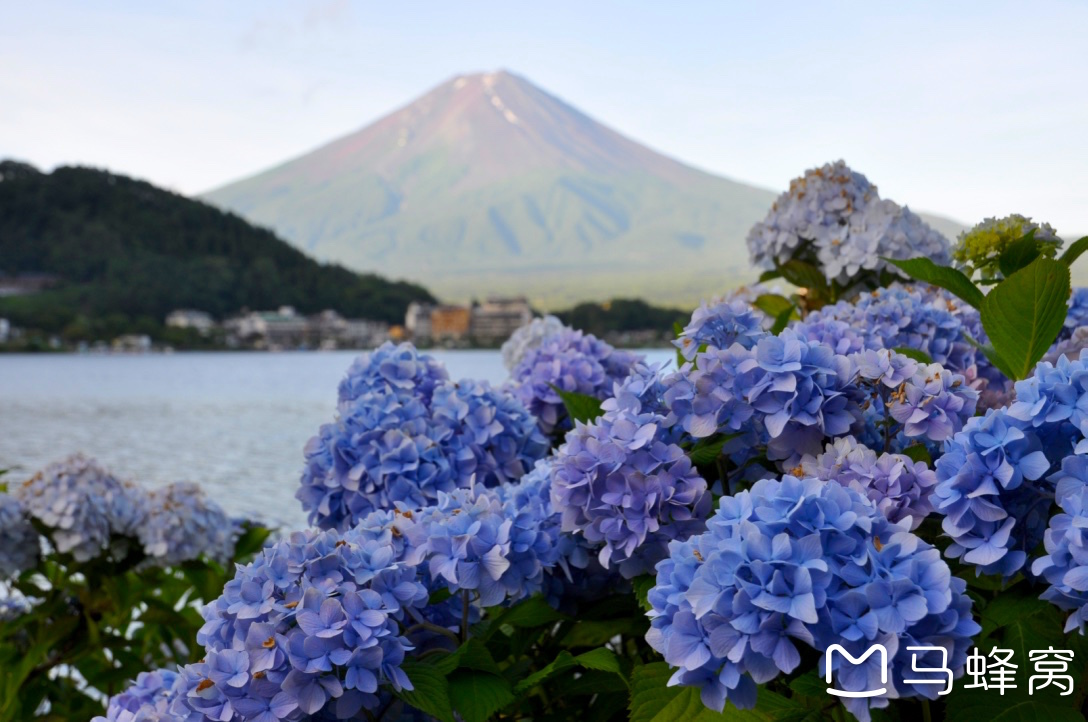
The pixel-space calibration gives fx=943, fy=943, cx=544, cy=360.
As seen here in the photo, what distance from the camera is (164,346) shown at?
40.4 metres

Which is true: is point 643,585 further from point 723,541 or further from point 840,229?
point 840,229

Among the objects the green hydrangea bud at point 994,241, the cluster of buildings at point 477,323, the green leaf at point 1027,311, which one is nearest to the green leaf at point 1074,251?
the green hydrangea bud at point 994,241

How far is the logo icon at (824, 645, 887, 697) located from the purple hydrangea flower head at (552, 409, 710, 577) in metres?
0.31

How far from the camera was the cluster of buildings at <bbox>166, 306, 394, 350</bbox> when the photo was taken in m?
30.8

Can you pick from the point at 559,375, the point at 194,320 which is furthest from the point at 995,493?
the point at 194,320

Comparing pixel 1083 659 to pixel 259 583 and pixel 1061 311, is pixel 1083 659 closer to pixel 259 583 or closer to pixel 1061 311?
Answer: pixel 1061 311

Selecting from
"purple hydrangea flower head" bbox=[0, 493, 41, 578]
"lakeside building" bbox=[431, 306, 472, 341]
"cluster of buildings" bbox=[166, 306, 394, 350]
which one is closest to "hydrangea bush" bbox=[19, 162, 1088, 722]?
"purple hydrangea flower head" bbox=[0, 493, 41, 578]

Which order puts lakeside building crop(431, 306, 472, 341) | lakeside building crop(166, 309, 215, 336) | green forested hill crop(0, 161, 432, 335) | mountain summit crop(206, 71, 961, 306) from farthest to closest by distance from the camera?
1. mountain summit crop(206, 71, 961, 306)
2. lakeside building crop(166, 309, 215, 336)
3. green forested hill crop(0, 161, 432, 335)
4. lakeside building crop(431, 306, 472, 341)

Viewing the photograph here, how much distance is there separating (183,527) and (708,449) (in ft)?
5.50

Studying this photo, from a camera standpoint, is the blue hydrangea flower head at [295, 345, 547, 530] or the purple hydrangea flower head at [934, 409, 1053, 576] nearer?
the purple hydrangea flower head at [934, 409, 1053, 576]

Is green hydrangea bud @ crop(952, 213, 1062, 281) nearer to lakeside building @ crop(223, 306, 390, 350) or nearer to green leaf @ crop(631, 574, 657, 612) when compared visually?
green leaf @ crop(631, 574, 657, 612)

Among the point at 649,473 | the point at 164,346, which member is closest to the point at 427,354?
the point at 649,473

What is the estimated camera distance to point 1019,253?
1.33 metres

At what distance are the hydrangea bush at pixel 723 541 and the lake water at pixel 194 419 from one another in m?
0.26
